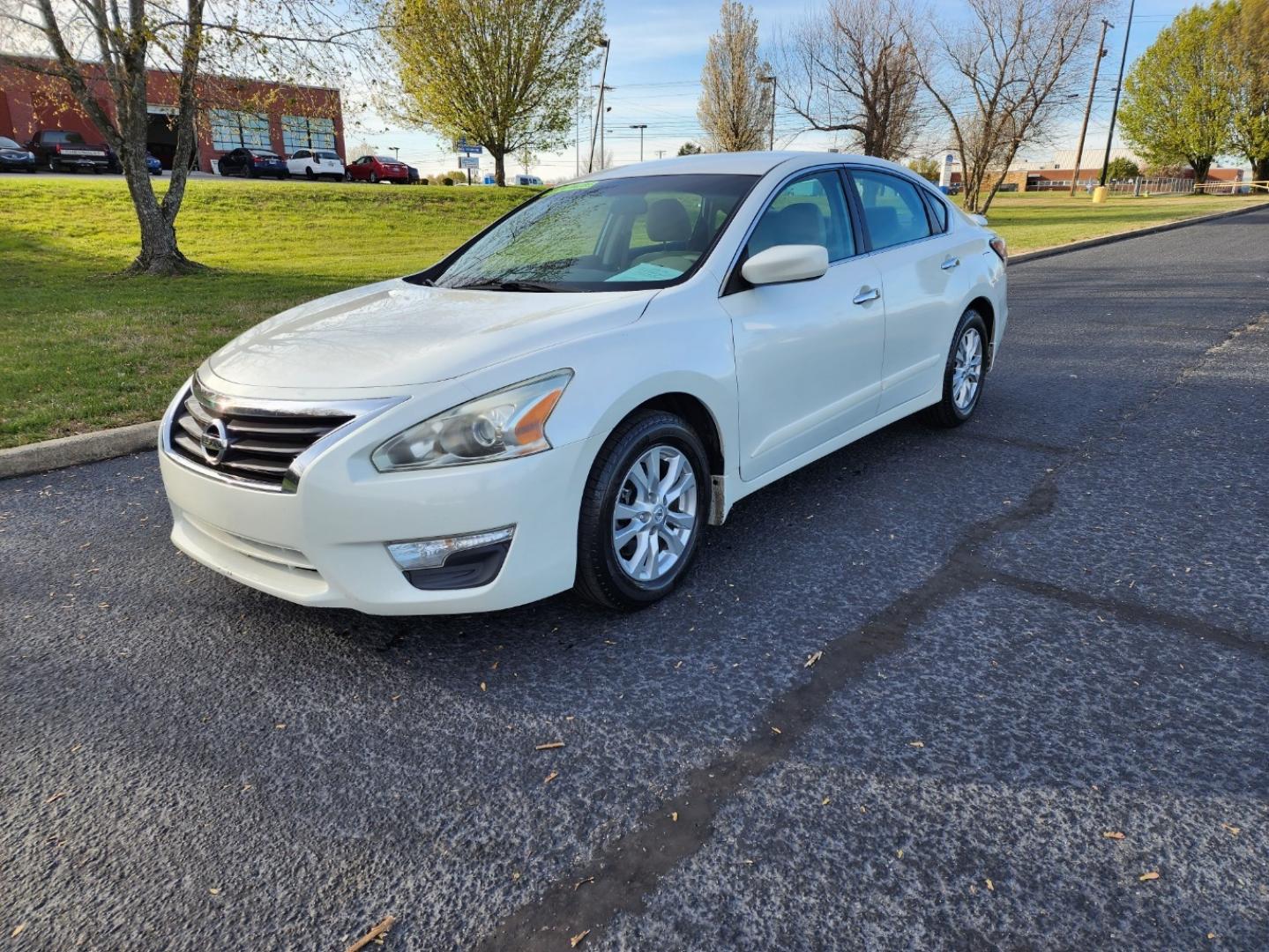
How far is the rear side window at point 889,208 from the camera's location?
14.1 ft

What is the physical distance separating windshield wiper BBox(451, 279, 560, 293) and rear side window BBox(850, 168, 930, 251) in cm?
175

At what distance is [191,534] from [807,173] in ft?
9.99

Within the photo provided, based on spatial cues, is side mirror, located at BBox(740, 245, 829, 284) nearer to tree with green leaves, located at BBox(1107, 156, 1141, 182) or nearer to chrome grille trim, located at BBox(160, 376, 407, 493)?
chrome grille trim, located at BBox(160, 376, 407, 493)

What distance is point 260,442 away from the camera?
2.67 meters

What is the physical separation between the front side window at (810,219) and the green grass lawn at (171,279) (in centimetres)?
411

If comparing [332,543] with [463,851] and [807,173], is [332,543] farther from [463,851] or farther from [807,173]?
[807,173]

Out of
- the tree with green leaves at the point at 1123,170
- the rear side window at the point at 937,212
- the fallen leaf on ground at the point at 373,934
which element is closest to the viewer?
the fallen leaf on ground at the point at 373,934

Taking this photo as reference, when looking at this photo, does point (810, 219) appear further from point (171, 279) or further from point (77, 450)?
point (171, 279)

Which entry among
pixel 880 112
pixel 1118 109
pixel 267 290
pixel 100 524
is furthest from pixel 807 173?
pixel 1118 109

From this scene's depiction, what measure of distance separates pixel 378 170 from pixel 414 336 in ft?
131

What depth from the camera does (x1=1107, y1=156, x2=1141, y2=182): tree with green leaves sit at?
66.2 m

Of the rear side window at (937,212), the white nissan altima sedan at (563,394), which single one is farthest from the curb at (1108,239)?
the white nissan altima sedan at (563,394)

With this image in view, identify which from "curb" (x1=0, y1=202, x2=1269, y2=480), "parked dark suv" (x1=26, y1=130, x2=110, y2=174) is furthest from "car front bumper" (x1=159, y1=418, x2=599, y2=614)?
"parked dark suv" (x1=26, y1=130, x2=110, y2=174)

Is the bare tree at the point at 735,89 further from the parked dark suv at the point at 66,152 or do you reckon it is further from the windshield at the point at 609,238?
the windshield at the point at 609,238
